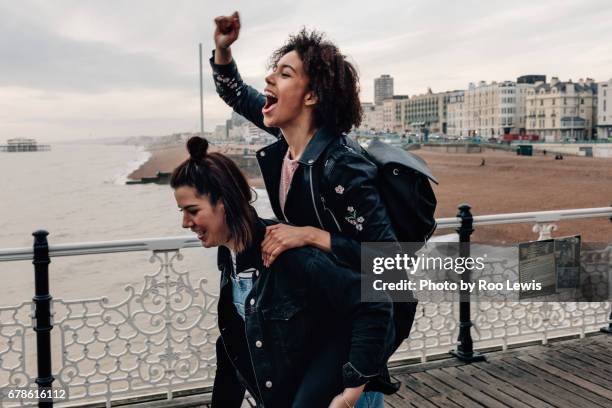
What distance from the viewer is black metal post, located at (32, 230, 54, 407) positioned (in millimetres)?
3689

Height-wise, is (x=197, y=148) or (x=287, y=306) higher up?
(x=197, y=148)

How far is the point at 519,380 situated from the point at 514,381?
0.05 metres

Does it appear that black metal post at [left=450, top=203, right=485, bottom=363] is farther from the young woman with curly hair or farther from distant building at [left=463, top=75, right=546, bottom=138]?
distant building at [left=463, top=75, right=546, bottom=138]

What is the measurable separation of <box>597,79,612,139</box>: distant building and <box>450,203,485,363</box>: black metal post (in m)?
A: 98.0

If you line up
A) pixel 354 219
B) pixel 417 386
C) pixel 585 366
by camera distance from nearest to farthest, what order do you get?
pixel 354 219
pixel 417 386
pixel 585 366

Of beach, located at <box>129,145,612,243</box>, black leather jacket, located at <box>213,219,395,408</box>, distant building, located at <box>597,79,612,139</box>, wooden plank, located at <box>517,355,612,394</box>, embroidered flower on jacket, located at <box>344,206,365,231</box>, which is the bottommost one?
beach, located at <box>129,145,612,243</box>

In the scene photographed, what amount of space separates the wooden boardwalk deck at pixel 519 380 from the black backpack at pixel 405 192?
256 centimetres

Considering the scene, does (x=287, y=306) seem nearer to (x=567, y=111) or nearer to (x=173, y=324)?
(x=173, y=324)

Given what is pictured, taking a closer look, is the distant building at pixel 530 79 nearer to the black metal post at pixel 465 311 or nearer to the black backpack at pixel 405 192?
the black metal post at pixel 465 311

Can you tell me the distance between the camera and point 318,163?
75.5 inches

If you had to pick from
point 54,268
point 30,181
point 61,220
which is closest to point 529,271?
point 54,268

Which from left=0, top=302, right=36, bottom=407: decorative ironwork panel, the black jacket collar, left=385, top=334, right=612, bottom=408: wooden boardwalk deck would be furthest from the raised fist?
left=385, top=334, right=612, bottom=408: wooden boardwalk deck

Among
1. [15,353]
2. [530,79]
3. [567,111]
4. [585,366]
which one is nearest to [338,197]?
[585,366]

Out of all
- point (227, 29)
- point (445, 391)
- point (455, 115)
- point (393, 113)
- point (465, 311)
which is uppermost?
point (393, 113)
